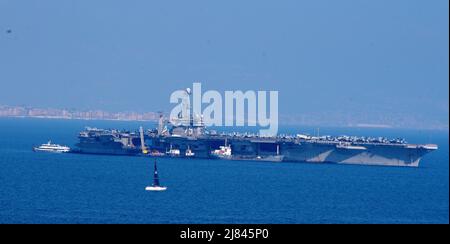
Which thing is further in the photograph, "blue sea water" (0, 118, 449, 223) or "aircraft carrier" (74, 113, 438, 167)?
"aircraft carrier" (74, 113, 438, 167)

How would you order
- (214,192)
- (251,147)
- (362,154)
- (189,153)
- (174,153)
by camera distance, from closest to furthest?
(214,192) → (362,154) → (251,147) → (174,153) → (189,153)

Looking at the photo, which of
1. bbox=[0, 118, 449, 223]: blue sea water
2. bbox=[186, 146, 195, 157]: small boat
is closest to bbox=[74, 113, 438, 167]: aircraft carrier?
bbox=[186, 146, 195, 157]: small boat

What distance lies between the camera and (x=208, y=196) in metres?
46.9

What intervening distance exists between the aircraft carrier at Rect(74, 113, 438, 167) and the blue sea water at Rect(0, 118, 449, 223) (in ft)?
5.79

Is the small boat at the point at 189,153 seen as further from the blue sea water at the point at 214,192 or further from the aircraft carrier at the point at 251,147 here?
the blue sea water at the point at 214,192

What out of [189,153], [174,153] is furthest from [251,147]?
[174,153]

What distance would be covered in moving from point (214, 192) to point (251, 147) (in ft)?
89.3

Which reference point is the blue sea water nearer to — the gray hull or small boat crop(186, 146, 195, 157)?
the gray hull

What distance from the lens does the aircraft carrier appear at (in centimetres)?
7356

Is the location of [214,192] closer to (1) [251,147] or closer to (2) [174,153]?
(1) [251,147]

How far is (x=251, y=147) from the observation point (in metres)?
76.2

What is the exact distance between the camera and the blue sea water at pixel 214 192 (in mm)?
39375
